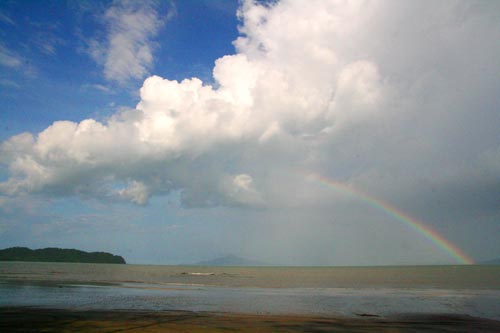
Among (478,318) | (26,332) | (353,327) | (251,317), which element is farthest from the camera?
(478,318)

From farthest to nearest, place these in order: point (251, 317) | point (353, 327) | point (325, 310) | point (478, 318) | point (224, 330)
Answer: point (325, 310) < point (478, 318) < point (251, 317) < point (353, 327) < point (224, 330)

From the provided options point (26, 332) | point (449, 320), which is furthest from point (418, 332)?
point (26, 332)

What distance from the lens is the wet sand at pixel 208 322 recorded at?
2252cm

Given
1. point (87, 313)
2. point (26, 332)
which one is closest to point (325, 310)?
point (87, 313)

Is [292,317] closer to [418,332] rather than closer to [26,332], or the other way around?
[418,332]

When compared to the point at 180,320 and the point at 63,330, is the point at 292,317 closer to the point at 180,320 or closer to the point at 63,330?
the point at 180,320

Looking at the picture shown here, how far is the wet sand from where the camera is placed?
73.9 ft

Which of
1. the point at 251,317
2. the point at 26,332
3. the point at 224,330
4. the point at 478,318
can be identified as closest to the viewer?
the point at 26,332

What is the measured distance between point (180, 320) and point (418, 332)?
51.9 feet

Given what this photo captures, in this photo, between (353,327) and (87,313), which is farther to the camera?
(87,313)

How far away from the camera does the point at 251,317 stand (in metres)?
28.4

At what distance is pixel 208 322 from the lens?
25.3 metres

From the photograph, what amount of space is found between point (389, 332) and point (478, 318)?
1307 centimetres

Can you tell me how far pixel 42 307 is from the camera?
31.4 metres
